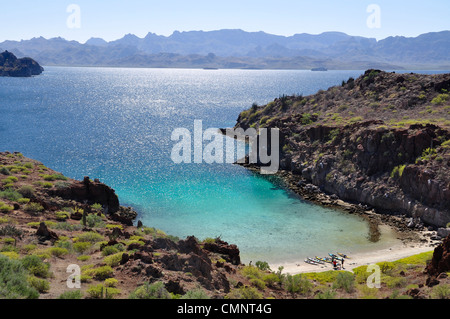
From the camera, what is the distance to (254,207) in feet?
184

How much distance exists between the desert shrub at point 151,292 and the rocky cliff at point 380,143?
4048cm

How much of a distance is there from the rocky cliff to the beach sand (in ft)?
22.8

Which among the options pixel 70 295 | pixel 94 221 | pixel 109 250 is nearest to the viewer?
pixel 70 295

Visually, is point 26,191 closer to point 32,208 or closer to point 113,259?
point 32,208

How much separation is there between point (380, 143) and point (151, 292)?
167ft

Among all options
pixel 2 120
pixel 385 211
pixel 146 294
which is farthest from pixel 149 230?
pixel 2 120

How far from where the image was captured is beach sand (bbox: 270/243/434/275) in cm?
3800

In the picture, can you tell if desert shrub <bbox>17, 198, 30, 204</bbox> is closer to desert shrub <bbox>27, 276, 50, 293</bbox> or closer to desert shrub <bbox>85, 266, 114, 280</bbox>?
desert shrub <bbox>85, 266, 114, 280</bbox>

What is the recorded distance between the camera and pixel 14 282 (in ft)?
61.8

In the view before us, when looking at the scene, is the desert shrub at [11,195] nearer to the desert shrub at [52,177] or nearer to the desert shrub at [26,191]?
the desert shrub at [26,191]

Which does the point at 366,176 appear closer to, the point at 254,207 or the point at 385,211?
the point at 385,211

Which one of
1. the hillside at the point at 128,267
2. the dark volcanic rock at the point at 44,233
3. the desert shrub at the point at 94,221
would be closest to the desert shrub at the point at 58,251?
the hillside at the point at 128,267

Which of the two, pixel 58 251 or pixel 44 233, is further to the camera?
pixel 44 233

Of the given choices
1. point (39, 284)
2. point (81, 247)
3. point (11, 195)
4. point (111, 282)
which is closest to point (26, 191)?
point (11, 195)
